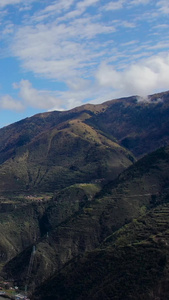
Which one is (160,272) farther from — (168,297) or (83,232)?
(83,232)

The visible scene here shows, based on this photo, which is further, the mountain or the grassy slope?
the mountain

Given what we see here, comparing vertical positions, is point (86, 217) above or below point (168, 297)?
above

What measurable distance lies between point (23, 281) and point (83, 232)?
3846 centimetres

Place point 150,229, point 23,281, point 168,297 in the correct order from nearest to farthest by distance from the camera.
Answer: point 168,297
point 150,229
point 23,281

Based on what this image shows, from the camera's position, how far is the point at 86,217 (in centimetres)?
19725

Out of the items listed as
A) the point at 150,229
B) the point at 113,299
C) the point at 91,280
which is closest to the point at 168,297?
the point at 113,299

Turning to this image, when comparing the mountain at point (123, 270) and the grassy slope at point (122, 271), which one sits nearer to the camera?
the grassy slope at point (122, 271)

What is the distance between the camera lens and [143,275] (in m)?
115

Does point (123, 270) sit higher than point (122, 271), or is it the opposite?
point (123, 270)

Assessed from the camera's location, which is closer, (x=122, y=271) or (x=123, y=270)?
(x=122, y=271)

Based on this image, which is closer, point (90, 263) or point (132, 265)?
point (132, 265)

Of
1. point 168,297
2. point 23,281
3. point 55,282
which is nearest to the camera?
point 168,297

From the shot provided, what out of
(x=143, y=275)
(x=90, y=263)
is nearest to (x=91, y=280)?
(x=90, y=263)

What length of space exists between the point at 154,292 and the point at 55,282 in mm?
36904
